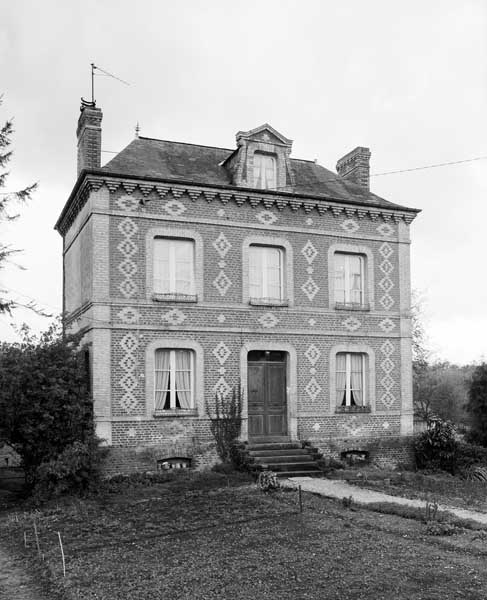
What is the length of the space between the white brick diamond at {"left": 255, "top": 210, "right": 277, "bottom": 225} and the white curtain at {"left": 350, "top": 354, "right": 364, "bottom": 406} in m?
4.50

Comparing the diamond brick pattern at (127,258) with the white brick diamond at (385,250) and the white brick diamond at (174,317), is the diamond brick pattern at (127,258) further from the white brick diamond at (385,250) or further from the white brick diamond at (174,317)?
the white brick diamond at (385,250)

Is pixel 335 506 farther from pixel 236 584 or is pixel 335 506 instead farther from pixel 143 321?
pixel 143 321

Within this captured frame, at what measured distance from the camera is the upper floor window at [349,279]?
20125 mm

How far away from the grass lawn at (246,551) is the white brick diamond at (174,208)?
24.6 feet

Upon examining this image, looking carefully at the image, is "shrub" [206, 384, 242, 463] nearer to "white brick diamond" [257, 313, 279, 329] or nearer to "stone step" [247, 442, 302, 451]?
"stone step" [247, 442, 302, 451]

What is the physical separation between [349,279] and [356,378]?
2.85 metres

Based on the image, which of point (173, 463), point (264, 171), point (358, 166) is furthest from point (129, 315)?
point (358, 166)

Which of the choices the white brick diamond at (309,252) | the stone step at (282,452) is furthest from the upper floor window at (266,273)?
the stone step at (282,452)

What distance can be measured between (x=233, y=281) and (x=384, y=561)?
10.8m

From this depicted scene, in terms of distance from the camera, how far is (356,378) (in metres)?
20.0

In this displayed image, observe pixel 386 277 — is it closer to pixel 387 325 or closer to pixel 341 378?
pixel 387 325

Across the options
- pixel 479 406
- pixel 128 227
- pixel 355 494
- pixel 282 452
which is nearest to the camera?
pixel 355 494

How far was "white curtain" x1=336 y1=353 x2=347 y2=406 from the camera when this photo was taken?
64.7ft

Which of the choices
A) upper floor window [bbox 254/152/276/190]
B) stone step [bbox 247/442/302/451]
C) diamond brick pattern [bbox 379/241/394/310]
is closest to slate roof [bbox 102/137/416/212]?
upper floor window [bbox 254/152/276/190]
